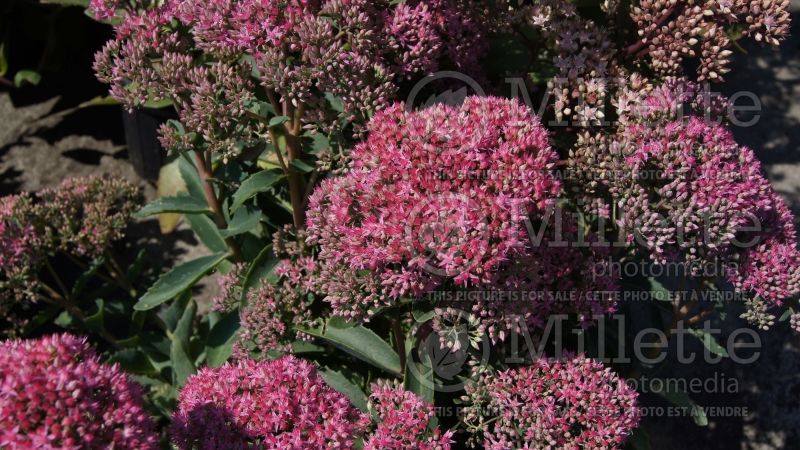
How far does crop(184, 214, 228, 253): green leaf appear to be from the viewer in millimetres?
2648

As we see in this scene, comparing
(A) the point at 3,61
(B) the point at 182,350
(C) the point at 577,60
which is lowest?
(B) the point at 182,350

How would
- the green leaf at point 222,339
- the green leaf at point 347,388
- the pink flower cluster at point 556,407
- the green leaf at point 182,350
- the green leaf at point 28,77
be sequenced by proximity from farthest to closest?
the green leaf at point 28,77, the green leaf at point 182,350, the green leaf at point 222,339, the green leaf at point 347,388, the pink flower cluster at point 556,407

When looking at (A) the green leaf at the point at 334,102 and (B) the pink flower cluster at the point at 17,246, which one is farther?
(B) the pink flower cluster at the point at 17,246

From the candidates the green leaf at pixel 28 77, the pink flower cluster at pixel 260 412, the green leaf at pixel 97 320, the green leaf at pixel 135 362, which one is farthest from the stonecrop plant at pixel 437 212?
the green leaf at pixel 28 77

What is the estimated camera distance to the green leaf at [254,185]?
2.20 metres

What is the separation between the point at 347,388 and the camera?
7.50 feet

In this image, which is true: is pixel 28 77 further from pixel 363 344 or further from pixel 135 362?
pixel 363 344

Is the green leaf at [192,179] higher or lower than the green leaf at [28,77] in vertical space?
lower

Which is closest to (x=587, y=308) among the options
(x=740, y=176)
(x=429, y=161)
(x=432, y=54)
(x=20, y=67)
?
(x=740, y=176)

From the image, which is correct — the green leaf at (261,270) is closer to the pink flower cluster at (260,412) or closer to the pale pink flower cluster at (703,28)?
the pink flower cluster at (260,412)

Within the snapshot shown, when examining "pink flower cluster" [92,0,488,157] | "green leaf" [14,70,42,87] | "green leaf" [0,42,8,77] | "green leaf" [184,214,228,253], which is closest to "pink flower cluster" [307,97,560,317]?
"pink flower cluster" [92,0,488,157]

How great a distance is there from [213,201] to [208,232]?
282 millimetres

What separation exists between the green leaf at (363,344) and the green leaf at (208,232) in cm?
59

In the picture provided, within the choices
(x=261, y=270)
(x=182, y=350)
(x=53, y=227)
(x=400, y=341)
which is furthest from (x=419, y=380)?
(x=53, y=227)
